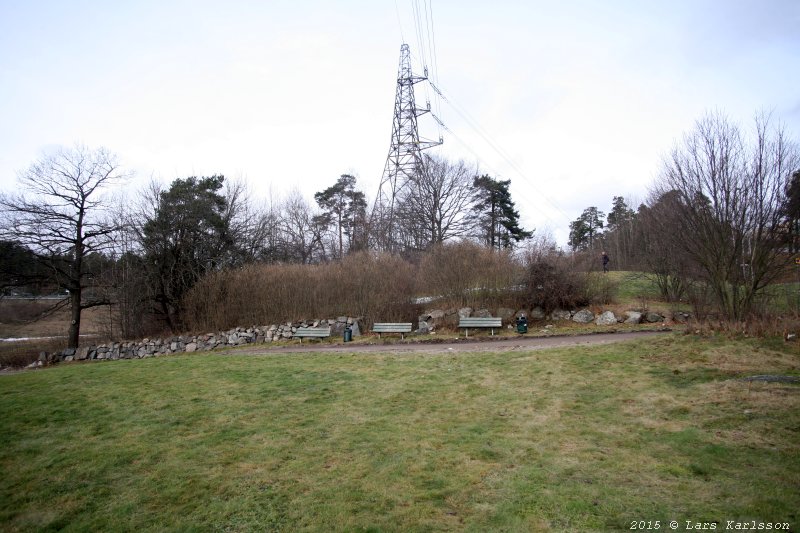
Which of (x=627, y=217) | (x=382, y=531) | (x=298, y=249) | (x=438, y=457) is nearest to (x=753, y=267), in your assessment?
(x=438, y=457)

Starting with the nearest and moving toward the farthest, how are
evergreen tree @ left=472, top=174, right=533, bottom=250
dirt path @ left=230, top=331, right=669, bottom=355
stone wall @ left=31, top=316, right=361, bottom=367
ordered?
dirt path @ left=230, top=331, right=669, bottom=355 < stone wall @ left=31, top=316, right=361, bottom=367 < evergreen tree @ left=472, top=174, right=533, bottom=250

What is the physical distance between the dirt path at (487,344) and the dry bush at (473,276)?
2.95 m

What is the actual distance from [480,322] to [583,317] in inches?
155

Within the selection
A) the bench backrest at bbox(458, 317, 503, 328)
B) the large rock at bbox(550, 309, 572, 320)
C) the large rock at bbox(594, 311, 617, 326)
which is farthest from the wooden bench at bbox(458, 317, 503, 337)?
the large rock at bbox(594, 311, 617, 326)

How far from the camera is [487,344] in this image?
13797 mm

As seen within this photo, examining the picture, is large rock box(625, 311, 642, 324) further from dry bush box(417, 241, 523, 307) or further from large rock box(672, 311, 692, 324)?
dry bush box(417, 241, 523, 307)

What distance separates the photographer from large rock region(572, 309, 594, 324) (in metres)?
16.2

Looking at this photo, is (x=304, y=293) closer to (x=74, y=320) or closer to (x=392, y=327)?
(x=392, y=327)

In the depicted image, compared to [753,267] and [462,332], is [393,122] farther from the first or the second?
[753,267]

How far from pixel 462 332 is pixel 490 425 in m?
10.5

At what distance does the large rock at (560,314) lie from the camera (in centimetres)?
1663

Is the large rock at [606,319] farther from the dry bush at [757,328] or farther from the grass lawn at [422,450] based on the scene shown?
the grass lawn at [422,450]

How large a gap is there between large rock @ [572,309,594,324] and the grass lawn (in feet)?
23.6

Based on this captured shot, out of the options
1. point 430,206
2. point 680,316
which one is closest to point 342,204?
point 430,206
